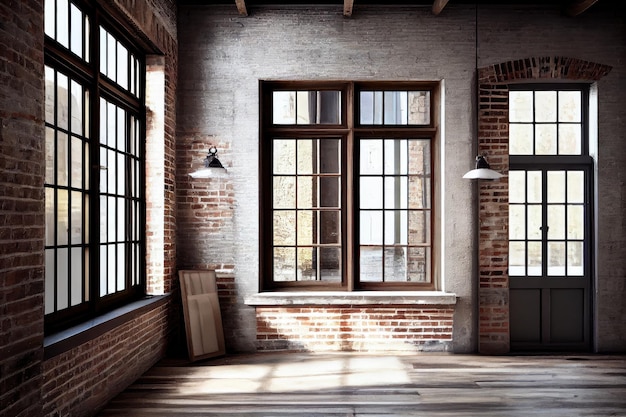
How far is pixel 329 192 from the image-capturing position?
626 cm

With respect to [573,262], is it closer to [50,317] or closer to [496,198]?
[496,198]

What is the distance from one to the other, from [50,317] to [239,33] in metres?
3.71

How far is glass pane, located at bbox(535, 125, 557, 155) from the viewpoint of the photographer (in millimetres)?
6211

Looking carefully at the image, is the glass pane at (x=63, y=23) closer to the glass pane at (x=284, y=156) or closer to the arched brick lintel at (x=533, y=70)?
the glass pane at (x=284, y=156)

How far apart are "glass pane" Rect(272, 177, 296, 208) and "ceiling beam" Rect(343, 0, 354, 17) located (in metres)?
1.87

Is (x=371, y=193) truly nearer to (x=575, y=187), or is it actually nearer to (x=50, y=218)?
(x=575, y=187)

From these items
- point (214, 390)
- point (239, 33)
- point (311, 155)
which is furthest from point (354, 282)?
point (239, 33)

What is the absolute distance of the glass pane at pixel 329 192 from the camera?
6.25 meters

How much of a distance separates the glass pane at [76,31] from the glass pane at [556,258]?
16.7 feet

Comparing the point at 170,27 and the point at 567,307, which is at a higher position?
the point at 170,27

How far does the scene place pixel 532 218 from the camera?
6.20m

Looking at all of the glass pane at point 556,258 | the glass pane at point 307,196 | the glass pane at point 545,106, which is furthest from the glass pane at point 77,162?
the glass pane at point 556,258

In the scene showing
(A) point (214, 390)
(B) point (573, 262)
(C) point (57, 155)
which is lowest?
(A) point (214, 390)

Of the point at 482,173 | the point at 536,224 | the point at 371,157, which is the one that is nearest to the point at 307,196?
the point at 371,157
